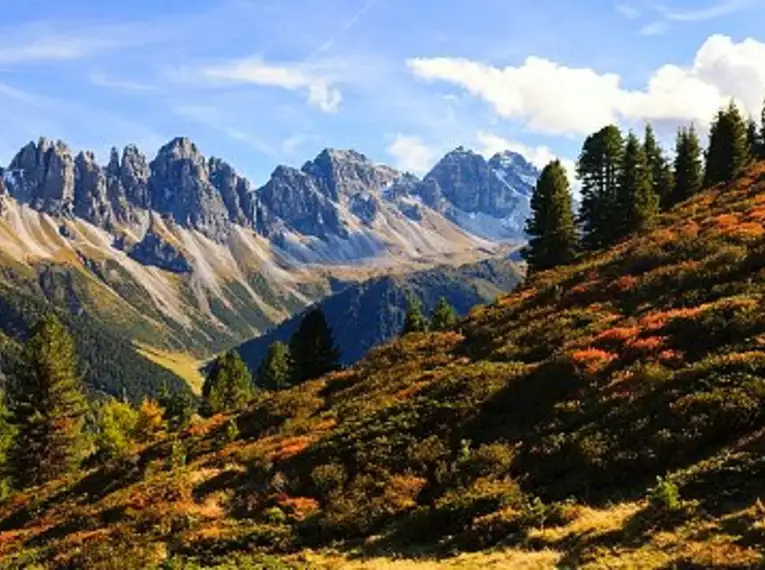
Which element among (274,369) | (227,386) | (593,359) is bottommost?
(227,386)

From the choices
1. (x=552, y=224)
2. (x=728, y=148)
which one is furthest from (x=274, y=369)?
(x=728, y=148)

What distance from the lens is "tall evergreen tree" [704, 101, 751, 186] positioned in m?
92.4

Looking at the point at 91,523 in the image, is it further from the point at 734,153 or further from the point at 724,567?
the point at 734,153

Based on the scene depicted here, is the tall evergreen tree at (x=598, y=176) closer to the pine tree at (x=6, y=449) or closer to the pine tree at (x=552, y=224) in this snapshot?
the pine tree at (x=552, y=224)

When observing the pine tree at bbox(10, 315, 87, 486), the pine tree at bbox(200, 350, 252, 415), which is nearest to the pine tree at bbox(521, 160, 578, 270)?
the pine tree at bbox(200, 350, 252, 415)

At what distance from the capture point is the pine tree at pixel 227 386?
10444 centimetres

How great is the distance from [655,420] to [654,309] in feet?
54.0

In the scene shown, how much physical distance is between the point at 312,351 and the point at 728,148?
180 feet

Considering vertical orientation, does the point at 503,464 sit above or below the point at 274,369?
below

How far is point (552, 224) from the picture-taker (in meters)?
83.4

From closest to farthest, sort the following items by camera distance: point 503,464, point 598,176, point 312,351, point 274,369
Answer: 1. point 503,464
2. point 312,351
3. point 598,176
4. point 274,369

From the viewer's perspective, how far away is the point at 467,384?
3406 cm

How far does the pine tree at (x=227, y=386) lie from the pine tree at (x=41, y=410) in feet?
104

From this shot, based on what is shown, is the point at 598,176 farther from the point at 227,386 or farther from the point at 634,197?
the point at 227,386
